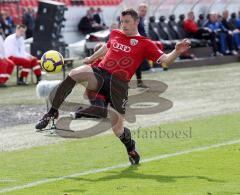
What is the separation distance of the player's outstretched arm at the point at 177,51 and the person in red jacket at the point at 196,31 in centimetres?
1987

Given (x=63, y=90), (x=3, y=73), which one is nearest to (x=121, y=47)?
(x=63, y=90)

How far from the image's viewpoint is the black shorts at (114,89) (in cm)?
1038

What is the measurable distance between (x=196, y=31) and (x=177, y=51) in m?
20.6

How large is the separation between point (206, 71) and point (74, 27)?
8.80m

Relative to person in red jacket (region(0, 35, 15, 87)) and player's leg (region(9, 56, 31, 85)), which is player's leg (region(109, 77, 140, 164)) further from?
player's leg (region(9, 56, 31, 85))

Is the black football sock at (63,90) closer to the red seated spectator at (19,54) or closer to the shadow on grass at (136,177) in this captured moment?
the shadow on grass at (136,177)

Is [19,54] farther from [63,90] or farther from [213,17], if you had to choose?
[63,90]

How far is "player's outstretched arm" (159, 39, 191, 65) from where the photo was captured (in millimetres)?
9648

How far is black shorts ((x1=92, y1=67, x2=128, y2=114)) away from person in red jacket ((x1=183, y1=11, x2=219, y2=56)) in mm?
19684

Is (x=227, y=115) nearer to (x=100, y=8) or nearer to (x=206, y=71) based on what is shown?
(x=206, y=71)

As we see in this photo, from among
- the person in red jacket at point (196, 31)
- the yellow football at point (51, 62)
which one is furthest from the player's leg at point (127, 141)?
the person in red jacket at point (196, 31)

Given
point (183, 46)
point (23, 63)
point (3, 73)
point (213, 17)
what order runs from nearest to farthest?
1. point (183, 46)
2. point (3, 73)
3. point (23, 63)
4. point (213, 17)

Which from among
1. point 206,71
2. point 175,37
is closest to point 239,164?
point 206,71

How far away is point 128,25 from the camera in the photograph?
10281 mm
